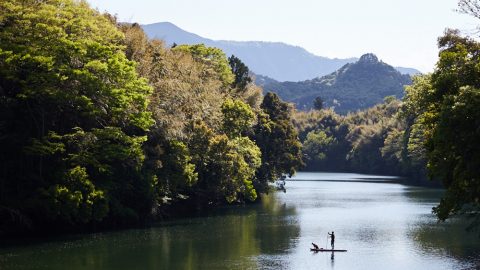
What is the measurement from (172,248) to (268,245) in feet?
24.2

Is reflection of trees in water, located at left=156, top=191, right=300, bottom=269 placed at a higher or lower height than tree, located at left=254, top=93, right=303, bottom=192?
lower

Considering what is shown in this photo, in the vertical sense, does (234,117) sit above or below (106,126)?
above

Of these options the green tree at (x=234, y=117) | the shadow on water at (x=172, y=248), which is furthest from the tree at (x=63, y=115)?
the green tree at (x=234, y=117)

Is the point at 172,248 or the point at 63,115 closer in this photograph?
the point at 172,248

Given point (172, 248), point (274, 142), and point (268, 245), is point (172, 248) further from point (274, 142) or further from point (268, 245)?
point (274, 142)

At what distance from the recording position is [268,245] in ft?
160

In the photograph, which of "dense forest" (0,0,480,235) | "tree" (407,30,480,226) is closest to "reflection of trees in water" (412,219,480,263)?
"dense forest" (0,0,480,235)

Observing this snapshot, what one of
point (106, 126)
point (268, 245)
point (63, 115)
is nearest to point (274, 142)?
point (106, 126)

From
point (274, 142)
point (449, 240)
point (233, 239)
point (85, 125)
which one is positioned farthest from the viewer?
point (274, 142)

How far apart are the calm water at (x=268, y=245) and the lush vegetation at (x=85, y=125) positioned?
10.6ft

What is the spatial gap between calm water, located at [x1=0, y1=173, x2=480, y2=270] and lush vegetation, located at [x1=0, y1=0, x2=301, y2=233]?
324 cm

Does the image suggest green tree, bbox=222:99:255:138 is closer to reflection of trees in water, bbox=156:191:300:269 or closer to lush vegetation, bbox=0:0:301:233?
lush vegetation, bbox=0:0:301:233

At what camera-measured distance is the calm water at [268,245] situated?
133ft

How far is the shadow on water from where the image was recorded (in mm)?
40250
